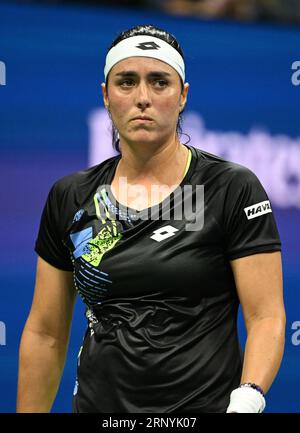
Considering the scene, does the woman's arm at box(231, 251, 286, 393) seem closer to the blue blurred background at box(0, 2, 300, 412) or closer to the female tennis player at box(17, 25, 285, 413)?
the female tennis player at box(17, 25, 285, 413)

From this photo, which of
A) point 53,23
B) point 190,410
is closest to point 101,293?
point 190,410

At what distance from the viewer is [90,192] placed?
2297 mm

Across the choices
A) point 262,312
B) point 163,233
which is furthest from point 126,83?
point 262,312

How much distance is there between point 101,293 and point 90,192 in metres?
0.31

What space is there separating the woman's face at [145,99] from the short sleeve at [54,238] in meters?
0.28

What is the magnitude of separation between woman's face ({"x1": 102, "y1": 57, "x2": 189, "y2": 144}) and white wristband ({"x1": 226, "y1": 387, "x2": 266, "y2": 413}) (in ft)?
2.30

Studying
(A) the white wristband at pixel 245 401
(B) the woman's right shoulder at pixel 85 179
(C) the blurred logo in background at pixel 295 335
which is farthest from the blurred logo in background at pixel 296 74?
(A) the white wristband at pixel 245 401

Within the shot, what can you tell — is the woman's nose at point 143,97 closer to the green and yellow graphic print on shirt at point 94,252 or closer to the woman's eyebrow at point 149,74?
the woman's eyebrow at point 149,74

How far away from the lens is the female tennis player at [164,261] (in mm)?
2055

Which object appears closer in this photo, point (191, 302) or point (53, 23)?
point (191, 302)

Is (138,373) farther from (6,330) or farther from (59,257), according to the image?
(6,330)

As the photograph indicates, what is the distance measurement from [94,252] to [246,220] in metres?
0.41

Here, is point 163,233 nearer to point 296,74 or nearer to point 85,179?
point 85,179

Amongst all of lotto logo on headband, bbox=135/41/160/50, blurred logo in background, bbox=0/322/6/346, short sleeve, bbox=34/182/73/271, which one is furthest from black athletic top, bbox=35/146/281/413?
blurred logo in background, bbox=0/322/6/346
